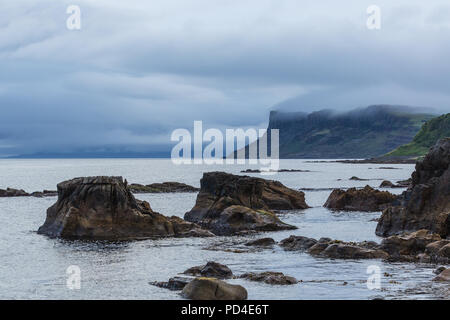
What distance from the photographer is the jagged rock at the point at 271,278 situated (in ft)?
126

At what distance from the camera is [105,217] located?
209 ft

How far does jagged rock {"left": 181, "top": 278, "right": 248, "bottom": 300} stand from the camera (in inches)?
1297

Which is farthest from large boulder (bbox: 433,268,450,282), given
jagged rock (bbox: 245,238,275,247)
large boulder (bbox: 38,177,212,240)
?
large boulder (bbox: 38,177,212,240)

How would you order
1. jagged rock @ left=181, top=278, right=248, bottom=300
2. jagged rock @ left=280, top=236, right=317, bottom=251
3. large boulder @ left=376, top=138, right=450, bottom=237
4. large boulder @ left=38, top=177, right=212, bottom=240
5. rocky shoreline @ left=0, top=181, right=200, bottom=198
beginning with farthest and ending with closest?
1. rocky shoreline @ left=0, top=181, right=200, bottom=198
2. large boulder @ left=38, top=177, right=212, bottom=240
3. large boulder @ left=376, top=138, right=450, bottom=237
4. jagged rock @ left=280, top=236, right=317, bottom=251
5. jagged rock @ left=181, top=278, right=248, bottom=300

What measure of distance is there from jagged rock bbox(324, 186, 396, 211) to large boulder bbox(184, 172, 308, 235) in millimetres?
5867

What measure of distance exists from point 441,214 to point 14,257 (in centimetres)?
3544

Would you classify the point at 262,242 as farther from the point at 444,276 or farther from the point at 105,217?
the point at 444,276

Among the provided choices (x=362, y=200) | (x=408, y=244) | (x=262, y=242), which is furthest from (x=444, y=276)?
(x=362, y=200)

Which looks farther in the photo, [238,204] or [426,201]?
[238,204]

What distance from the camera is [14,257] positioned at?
52.2m

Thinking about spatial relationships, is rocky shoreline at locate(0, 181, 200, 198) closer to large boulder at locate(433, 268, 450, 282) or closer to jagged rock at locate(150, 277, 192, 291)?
jagged rock at locate(150, 277, 192, 291)

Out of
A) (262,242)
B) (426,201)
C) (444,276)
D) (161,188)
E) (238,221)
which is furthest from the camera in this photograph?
(161,188)

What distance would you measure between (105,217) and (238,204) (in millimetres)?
23639
